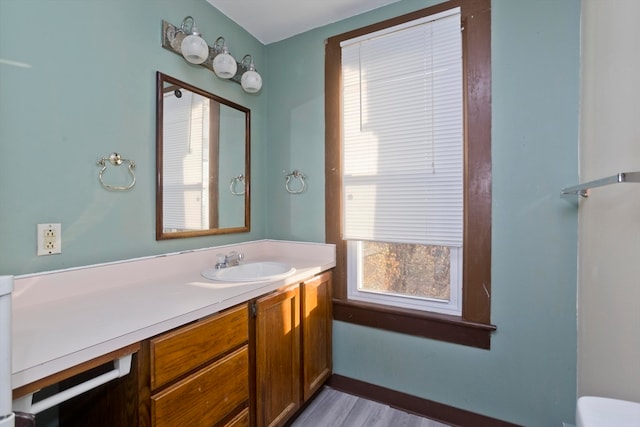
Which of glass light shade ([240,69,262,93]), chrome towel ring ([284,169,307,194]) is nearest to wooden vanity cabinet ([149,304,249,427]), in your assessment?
chrome towel ring ([284,169,307,194])

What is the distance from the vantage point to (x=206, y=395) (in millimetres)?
1067

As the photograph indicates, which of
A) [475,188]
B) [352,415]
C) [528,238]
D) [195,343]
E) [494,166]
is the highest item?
[494,166]

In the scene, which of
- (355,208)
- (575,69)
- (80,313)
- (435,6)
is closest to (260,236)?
(355,208)

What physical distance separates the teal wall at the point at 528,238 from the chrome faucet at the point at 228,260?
1166mm

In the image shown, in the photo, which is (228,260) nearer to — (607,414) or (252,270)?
(252,270)

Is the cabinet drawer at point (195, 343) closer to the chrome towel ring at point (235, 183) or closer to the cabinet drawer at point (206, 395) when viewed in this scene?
the cabinet drawer at point (206, 395)

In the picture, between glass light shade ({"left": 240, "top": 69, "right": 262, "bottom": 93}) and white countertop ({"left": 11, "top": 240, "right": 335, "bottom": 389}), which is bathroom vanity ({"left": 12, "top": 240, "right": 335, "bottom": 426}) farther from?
glass light shade ({"left": 240, "top": 69, "right": 262, "bottom": 93})

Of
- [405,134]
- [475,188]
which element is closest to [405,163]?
[405,134]

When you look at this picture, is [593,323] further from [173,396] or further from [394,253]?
[173,396]

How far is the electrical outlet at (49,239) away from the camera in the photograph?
110cm

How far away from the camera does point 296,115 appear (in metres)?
2.10

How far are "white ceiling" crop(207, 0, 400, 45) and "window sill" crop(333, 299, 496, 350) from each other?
1839 mm

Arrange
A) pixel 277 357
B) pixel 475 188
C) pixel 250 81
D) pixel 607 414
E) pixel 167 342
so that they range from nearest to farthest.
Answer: pixel 607 414 < pixel 167 342 < pixel 277 357 < pixel 475 188 < pixel 250 81

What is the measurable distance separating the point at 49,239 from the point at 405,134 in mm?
1736
